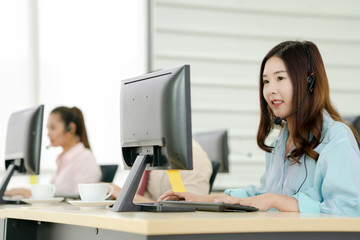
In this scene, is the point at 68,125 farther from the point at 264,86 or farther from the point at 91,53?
the point at 264,86

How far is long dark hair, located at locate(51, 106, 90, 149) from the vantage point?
385 cm

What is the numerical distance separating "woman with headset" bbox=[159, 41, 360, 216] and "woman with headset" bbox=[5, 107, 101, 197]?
1542mm

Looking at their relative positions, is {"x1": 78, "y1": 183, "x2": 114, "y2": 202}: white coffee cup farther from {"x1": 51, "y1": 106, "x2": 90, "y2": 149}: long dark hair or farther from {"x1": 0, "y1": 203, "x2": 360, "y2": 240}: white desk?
{"x1": 51, "y1": 106, "x2": 90, "y2": 149}: long dark hair

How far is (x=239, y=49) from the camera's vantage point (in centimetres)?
508

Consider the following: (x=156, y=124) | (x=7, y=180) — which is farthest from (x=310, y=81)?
(x=7, y=180)

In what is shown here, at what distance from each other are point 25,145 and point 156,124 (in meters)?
1.24

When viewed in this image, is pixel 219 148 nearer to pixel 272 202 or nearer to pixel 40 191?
pixel 40 191

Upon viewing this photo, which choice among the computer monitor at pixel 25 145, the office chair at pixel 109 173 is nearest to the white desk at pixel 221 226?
the computer monitor at pixel 25 145

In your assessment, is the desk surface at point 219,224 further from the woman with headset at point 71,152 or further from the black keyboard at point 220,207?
the woman with headset at point 71,152

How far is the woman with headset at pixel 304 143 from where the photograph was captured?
5.85ft

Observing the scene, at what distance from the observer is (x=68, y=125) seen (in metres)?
3.85

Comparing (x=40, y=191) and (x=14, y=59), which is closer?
(x=40, y=191)

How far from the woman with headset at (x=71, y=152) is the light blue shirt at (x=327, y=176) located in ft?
5.39

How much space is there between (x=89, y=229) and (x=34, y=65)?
124 inches
